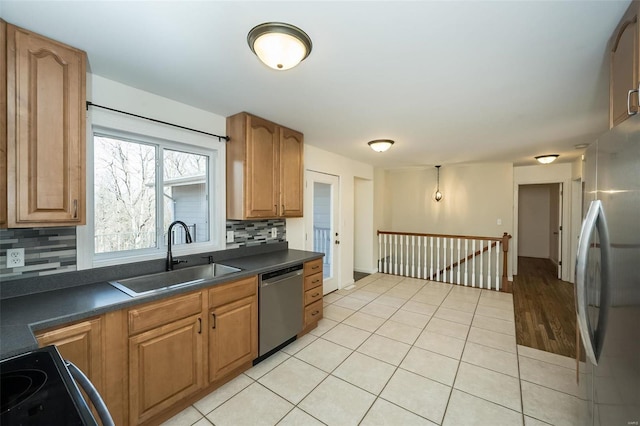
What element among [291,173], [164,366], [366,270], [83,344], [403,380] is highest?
[291,173]

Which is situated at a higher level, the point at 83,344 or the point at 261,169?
the point at 261,169

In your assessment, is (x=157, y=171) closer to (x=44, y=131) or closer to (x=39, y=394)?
(x=44, y=131)

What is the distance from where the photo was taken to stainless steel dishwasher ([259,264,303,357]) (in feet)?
7.84

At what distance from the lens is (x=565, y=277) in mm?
5070

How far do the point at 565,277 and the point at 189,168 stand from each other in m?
6.72

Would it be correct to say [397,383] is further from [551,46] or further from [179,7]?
[179,7]

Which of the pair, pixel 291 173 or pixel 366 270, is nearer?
pixel 291 173

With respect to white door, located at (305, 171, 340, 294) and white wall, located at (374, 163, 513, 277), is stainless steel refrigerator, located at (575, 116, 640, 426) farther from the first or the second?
white wall, located at (374, 163, 513, 277)

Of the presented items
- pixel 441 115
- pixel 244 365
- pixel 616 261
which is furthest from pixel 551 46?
pixel 244 365

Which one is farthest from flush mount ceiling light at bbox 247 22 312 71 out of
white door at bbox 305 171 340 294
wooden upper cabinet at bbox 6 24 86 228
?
white door at bbox 305 171 340 294

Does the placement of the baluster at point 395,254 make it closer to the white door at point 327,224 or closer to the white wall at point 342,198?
the white wall at point 342,198

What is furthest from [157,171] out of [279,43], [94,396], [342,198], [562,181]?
[562,181]

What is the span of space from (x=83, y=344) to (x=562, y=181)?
7.20m

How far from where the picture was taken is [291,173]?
10.3 ft
